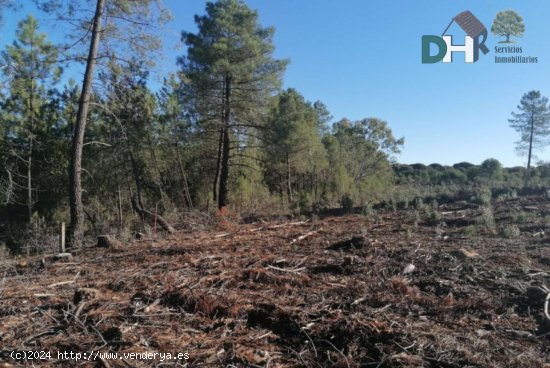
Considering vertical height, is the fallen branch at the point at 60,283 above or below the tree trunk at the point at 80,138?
below

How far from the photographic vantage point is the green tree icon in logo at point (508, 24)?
1334 centimetres

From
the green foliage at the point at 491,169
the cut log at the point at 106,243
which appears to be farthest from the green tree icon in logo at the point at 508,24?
the green foliage at the point at 491,169

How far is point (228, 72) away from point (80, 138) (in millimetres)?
7908

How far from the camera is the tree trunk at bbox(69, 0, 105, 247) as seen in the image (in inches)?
344

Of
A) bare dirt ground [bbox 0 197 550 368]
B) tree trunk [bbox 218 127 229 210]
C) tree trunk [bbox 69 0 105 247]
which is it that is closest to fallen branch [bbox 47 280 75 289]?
bare dirt ground [bbox 0 197 550 368]

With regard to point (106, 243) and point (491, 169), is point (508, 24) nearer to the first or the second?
point (106, 243)

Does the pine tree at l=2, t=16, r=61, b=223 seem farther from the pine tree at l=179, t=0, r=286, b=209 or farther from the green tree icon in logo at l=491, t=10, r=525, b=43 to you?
the green tree icon in logo at l=491, t=10, r=525, b=43

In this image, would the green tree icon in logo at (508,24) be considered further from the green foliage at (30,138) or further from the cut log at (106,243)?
the green foliage at (30,138)

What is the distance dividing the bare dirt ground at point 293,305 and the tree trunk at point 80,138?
101 inches

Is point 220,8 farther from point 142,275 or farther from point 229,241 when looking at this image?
point 142,275

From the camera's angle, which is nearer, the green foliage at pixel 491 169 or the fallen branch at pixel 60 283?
the fallen branch at pixel 60 283

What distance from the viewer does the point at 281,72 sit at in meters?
16.9

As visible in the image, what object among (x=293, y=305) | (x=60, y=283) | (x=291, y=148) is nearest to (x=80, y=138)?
(x=60, y=283)

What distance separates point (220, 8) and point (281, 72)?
12.0ft
